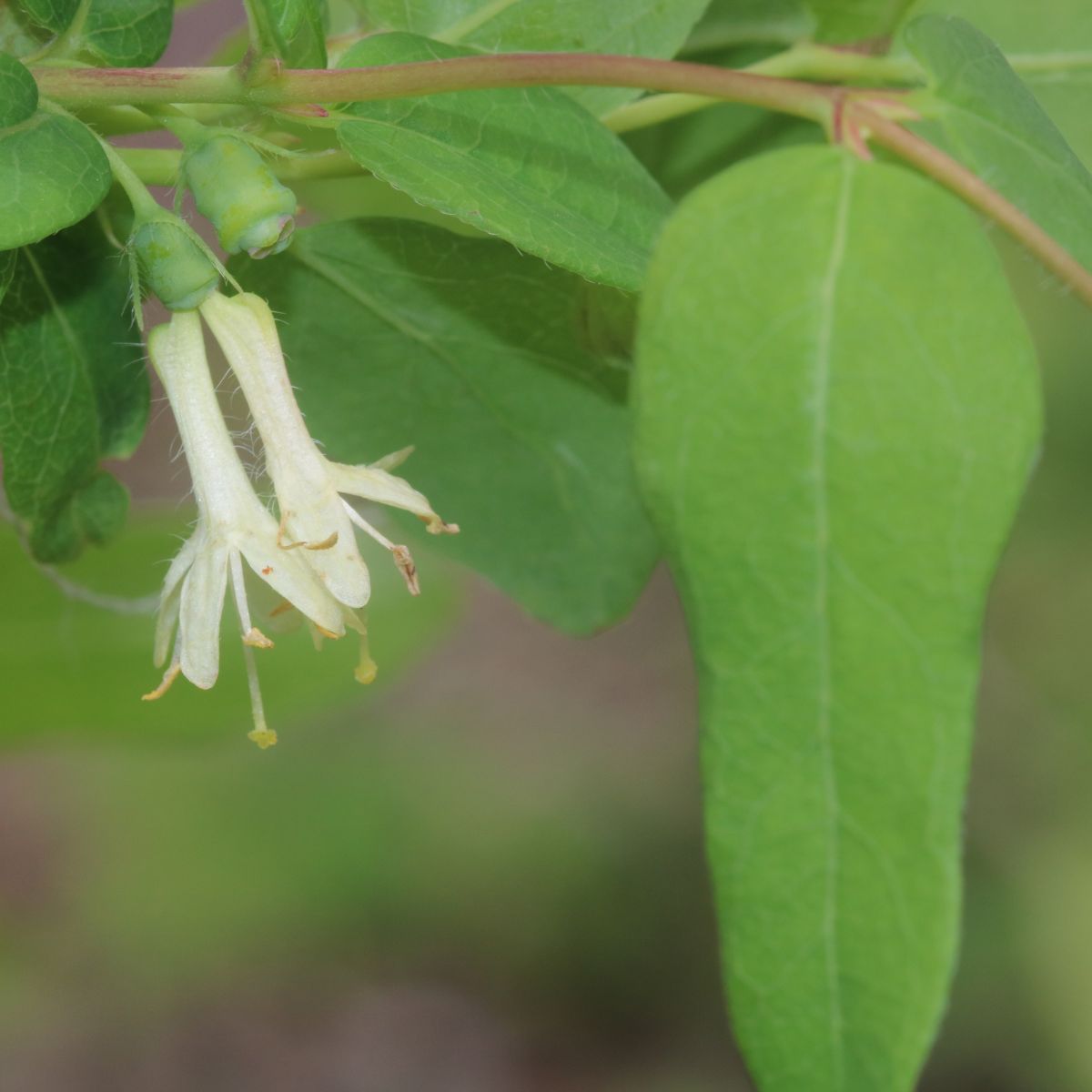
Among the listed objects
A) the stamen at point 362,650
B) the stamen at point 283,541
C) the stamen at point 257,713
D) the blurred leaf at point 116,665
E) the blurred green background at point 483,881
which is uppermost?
the stamen at point 283,541

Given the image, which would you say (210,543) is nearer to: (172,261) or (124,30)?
(172,261)

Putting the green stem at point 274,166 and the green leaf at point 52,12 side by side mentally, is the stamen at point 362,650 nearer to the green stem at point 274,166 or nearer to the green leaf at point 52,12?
the green stem at point 274,166

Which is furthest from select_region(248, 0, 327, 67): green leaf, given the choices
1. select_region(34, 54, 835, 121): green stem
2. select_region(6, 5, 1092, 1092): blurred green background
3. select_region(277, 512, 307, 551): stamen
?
select_region(6, 5, 1092, 1092): blurred green background

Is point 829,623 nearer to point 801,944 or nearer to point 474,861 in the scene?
point 801,944

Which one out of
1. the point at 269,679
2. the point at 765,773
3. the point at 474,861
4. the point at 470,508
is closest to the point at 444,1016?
the point at 474,861

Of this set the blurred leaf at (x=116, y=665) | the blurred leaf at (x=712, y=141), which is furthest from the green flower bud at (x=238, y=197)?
the blurred leaf at (x=116, y=665)

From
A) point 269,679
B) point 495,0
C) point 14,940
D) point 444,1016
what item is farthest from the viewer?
point 444,1016
